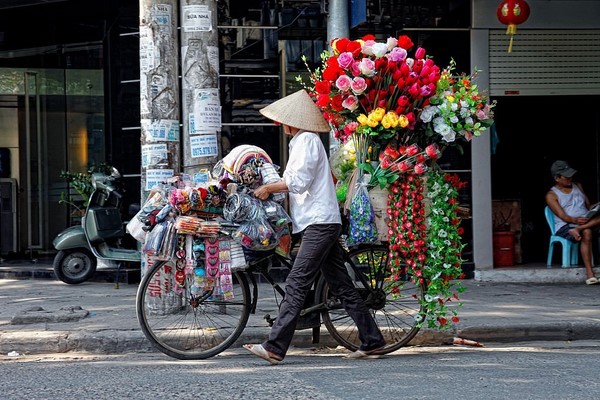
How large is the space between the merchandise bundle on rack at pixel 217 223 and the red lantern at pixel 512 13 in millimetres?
5467

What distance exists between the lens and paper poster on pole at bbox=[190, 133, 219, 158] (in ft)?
28.0

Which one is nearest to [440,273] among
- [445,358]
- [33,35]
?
[445,358]

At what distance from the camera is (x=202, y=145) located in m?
8.55

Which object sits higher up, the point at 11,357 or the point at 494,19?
the point at 494,19

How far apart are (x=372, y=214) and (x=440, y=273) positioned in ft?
2.25

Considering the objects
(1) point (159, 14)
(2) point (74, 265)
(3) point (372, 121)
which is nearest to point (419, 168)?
(3) point (372, 121)

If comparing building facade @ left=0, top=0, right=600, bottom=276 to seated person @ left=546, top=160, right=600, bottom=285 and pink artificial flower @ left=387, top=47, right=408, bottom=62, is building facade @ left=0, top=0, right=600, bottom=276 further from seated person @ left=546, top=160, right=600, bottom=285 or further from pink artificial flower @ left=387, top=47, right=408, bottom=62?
pink artificial flower @ left=387, top=47, right=408, bottom=62

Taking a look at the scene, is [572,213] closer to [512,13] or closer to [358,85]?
[512,13]

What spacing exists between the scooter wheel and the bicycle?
13.5 feet

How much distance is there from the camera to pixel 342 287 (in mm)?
6883

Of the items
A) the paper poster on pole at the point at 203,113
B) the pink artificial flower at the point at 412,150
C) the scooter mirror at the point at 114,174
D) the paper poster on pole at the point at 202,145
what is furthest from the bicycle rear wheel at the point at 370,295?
the scooter mirror at the point at 114,174

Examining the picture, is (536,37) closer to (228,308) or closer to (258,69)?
(258,69)

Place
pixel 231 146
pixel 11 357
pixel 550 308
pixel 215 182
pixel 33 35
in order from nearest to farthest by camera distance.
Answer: pixel 215 182 → pixel 11 357 → pixel 550 308 → pixel 231 146 → pixel 33 35

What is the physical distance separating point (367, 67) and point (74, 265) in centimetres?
578
